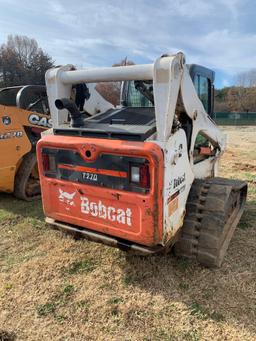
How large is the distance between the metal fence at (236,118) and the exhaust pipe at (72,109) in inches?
1221

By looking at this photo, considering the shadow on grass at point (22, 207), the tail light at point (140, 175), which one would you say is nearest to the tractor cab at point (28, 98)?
the shadow on grass at point (22, 207)

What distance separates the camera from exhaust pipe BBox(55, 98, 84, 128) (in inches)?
117

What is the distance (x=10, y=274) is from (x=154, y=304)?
1.57 m

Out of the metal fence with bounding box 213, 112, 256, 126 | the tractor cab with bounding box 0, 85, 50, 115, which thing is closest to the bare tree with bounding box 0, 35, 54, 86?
the metal fence with bounding box 213, 112, 256, 126

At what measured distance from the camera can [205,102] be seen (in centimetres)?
425

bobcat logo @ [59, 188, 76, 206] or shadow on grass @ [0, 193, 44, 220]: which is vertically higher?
bobcat logo @ [59, 188, 76, 206]

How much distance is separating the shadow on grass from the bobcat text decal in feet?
6.99

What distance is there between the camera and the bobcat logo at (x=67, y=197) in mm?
3092

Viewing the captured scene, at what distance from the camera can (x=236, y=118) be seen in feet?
113

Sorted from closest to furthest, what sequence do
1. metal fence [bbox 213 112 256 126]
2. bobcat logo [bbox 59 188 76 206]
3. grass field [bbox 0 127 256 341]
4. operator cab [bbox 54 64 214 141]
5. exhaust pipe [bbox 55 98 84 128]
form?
grass field [bbox 0 127 256 341]
operator cab [bbox 54 64 214 141]
exhaust pipe [bbox 55 98 84 128]
bobcat logo [bbox 59 188 76 206]
metal fence [bbox 213 112 256 126]

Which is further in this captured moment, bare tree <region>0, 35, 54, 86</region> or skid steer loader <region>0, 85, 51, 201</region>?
bare tree <region>0, 35, 54, 86</region>

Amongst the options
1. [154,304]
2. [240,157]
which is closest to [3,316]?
[154,304]

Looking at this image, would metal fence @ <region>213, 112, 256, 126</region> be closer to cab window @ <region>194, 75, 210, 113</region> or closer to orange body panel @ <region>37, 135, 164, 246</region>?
cab window @ <region>194, 75, 210, 113</region>

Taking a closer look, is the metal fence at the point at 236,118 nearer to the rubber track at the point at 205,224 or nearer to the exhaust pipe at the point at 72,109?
the rubber track at the point at 205,224
